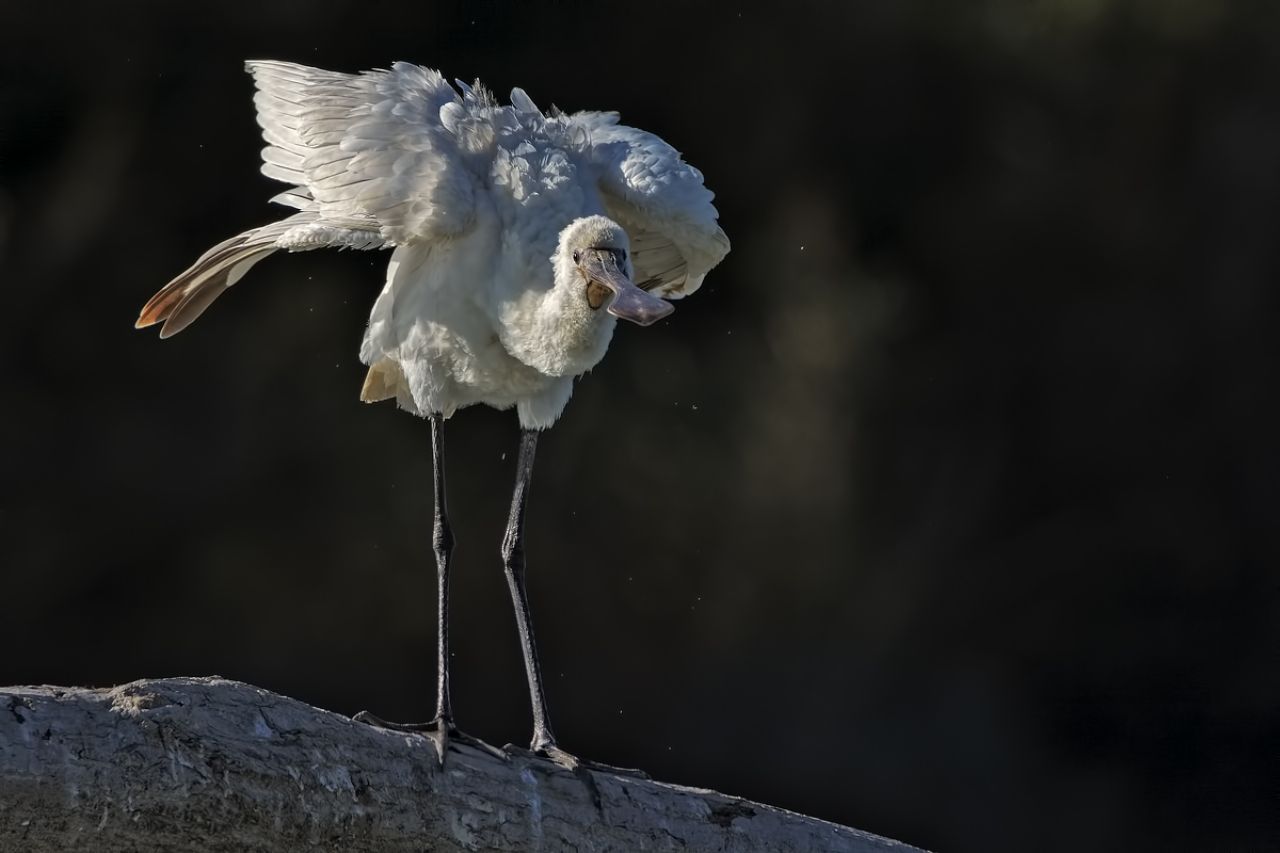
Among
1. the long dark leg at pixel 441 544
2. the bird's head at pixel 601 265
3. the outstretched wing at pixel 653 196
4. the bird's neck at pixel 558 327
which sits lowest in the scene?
the long dark leg at pixel 441 544

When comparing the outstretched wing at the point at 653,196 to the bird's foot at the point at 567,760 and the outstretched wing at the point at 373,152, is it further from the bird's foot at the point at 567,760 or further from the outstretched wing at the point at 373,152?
the bird's foot at the point at 567,760

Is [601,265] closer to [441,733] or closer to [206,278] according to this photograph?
[441,733]

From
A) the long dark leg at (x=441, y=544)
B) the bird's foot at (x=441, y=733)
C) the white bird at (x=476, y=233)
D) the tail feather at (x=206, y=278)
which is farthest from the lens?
the tail feather at (x=206, y=278)

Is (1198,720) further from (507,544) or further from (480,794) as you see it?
(480,794)

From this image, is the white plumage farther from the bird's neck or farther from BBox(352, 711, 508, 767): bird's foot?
BBox(352, 711, 508, 767): bird's foot

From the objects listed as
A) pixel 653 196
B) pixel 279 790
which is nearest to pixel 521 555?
pixel 653 196

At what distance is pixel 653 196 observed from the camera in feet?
8.96

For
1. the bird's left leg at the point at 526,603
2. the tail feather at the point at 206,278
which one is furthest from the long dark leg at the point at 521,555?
the tail feather at the point at 206,278

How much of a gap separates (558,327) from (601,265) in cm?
12

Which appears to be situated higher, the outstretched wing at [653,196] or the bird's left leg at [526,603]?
the outstretched wing at [653,196]

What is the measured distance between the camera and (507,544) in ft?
9.55

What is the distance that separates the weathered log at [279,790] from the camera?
1795 mm

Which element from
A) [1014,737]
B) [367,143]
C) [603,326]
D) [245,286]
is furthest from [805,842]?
[245,286]

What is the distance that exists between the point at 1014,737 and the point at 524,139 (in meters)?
2.32
